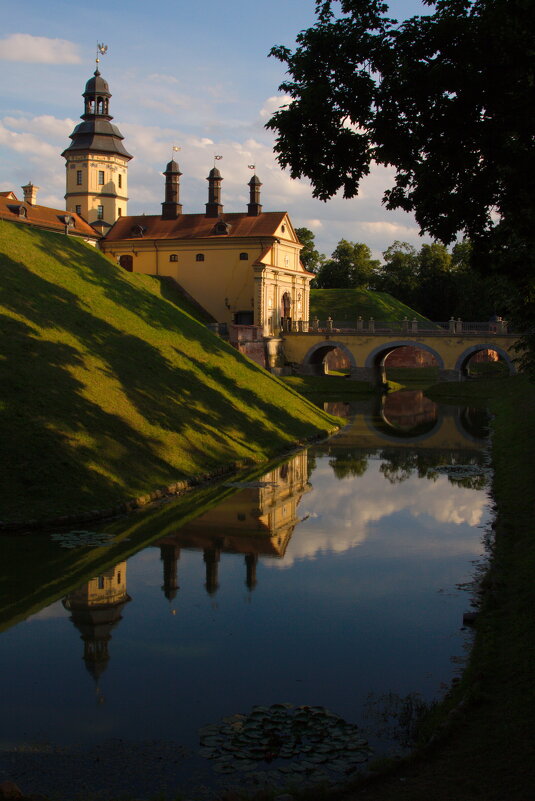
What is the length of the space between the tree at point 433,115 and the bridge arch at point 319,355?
63730 millimetres

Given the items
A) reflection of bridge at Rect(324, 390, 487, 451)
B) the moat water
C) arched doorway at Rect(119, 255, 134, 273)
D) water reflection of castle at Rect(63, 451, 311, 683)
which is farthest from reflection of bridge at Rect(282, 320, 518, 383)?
the moat water

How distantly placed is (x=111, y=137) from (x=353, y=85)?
7875 cm

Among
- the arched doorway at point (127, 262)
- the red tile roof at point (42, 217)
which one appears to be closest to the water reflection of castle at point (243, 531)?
the red tile roof at point (42, 217)

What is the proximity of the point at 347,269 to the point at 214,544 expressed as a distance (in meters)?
111

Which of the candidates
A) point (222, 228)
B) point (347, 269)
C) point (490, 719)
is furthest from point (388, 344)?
point (490, 719)

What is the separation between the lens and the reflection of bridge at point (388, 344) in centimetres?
7756

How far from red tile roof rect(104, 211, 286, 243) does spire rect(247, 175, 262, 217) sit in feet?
2.36

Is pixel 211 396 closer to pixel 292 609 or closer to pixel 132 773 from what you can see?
pixel 292 609

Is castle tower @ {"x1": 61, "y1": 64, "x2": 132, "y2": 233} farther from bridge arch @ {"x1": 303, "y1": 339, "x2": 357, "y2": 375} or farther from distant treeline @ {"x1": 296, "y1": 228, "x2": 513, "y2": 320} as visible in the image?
distant treeline @ {"x1": 296, "y1": 228, "x2": 513, "y2": 320}

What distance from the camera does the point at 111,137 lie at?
293 ft

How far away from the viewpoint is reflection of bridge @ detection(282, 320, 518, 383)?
77.6 meters

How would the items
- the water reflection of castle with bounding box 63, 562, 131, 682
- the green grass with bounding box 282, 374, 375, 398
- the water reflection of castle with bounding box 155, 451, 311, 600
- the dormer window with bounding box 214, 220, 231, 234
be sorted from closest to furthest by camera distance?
the water reflection of castle with bounding box 63, 562, 131, 682, the water reflection of castle with bounding box 155, 451, 311, 600, the green grass with bounding box 282, 374, 375, 398, the dormer window with bounding box 214, 220, 231, 234

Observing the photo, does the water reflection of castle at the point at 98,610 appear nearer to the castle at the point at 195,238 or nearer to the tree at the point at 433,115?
the tree at the point at 433,115

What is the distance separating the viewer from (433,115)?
620 inches
